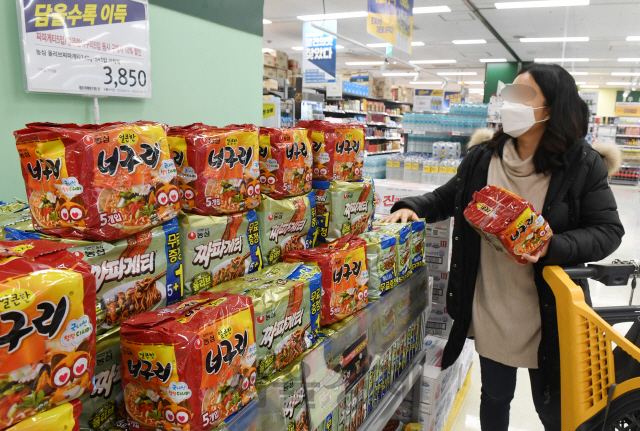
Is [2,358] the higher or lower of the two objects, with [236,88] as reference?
lower

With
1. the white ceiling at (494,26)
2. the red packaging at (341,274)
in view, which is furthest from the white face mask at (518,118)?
the white ceiling at (494,26)

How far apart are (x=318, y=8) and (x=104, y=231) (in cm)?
949

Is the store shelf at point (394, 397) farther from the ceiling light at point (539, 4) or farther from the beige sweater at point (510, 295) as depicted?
the ceiling light at point (539, 4)

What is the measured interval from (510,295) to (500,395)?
0.45 meters

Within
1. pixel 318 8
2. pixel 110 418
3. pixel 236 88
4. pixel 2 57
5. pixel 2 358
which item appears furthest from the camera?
pixel 318 8

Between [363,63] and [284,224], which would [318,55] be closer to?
[284,224]

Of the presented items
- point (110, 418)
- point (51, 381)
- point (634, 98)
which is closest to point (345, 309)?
point (110, 418)

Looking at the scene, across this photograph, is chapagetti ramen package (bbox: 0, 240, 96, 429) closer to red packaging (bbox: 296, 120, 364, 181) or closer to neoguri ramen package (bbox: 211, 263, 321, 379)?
neoguri ramen package (bbox: 211, 263, 321, 379)

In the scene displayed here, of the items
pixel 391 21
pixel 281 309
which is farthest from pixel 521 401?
pixel 391 21

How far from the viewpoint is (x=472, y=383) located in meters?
3.26

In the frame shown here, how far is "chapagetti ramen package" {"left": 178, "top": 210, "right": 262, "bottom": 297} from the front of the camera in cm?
125

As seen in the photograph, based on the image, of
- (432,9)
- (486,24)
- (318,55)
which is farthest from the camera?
(486,24)

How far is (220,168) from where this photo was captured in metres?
1.30

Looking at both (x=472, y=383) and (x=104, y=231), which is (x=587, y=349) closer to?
(x=104, y=231)
